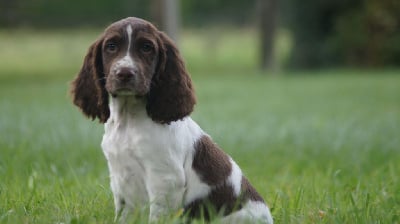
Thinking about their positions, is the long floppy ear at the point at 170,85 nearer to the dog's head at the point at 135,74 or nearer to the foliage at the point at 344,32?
the dog's head at the point at 135,74

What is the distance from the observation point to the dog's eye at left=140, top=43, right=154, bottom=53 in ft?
14.5

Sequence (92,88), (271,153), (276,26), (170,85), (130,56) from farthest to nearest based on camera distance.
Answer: (276,26)
(271,153)
(92,88)
(170,85)
(130,56)

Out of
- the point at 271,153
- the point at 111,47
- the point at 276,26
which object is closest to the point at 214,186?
the point at 111,47

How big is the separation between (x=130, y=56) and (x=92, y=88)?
60cm

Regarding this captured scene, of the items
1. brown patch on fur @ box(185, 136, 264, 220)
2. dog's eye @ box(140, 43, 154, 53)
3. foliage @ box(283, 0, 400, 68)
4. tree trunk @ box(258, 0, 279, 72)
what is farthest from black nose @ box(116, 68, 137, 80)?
tree trunk @ box(258, 0, 279, 72)

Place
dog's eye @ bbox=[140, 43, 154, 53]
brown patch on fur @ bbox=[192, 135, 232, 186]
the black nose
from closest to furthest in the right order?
the black nose < dog's eye @ bbox=[140, 43, 154, 53] < brown patch on fur @ bbox=[192, 135, 232, 186]

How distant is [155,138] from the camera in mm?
4398

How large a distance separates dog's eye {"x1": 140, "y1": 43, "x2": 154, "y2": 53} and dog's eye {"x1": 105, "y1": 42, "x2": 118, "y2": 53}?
18cm

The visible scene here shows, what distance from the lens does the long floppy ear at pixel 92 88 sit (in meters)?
4.73

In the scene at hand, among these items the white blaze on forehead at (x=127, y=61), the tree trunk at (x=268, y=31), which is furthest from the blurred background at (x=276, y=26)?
the white blaze on forehead at (x=127, y=61)

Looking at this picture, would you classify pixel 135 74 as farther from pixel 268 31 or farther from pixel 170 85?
pixel 268 31

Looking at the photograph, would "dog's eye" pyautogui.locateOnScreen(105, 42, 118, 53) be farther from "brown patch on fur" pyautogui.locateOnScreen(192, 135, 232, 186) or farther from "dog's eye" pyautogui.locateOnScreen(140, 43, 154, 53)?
"brown patch on fur" pyautogui.locateOnScreen(192, 135, 232, 186)

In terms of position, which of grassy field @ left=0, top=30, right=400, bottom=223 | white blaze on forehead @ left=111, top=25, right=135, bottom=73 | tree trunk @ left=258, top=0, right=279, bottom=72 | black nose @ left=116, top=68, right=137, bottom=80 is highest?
white blaze on forehead @ left=111, top=25, right=135, bottom=73

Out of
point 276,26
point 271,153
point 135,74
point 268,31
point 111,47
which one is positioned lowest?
point 268,31
